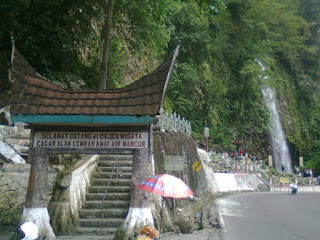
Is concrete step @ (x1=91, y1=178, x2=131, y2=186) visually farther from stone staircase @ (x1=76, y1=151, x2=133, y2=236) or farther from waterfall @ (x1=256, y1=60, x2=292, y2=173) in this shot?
waterfall @ (x1=256, y1=60, x2=292, y2=173)

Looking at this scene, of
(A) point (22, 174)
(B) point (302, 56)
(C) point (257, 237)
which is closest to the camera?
(C) point (257, 237)

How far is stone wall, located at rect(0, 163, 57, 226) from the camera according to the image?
9.66 meters

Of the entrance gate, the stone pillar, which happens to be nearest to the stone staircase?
the entrance gate

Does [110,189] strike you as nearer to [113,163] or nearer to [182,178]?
[113,163]

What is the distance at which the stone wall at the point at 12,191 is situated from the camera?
9.66 meters

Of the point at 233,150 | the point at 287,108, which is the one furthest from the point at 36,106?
the point at 287,108

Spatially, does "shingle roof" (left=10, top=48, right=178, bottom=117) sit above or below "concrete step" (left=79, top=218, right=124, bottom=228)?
above

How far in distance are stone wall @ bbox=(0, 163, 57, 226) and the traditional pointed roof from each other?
364cm

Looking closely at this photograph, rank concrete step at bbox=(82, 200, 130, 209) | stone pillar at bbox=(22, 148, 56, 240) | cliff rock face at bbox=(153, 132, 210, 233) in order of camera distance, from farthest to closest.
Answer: concrete step at bbox=(82, 200, 130, 209) < cliff rock face at bbox=(153, 132, 210, 233) < stone pillar at bbox=(22, 148, 56, 240)

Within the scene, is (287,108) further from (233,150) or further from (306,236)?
(306,236)

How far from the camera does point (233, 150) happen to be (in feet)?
115

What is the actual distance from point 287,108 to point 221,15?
14.8 metres

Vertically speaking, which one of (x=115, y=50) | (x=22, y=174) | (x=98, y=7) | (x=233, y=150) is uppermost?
(x=98, y=7)

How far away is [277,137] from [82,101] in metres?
36.8
